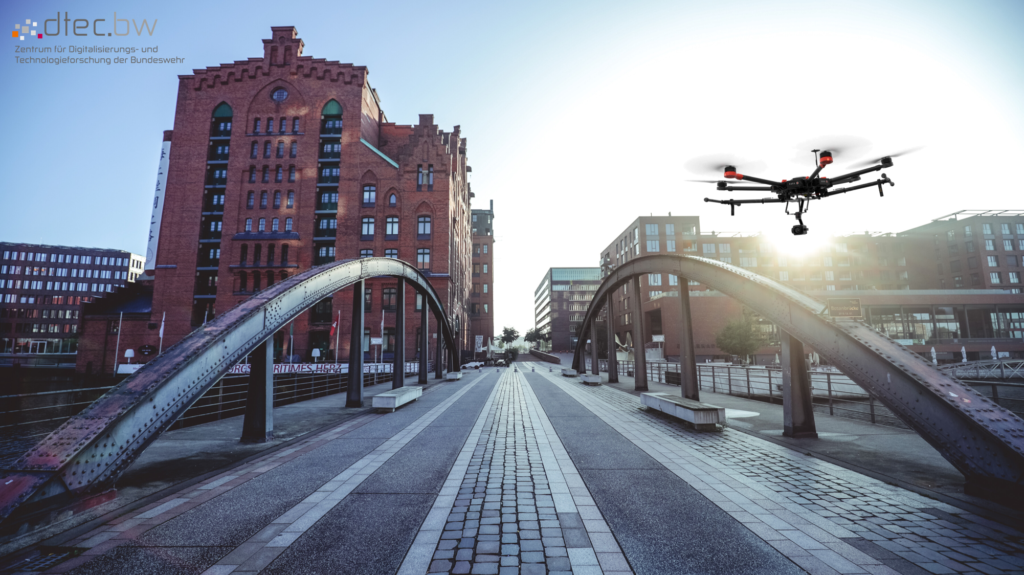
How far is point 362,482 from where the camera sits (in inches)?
227

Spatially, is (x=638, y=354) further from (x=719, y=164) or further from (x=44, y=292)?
(x=44, y=292)

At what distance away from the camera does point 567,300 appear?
388 ft

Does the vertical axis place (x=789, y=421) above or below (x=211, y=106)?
below

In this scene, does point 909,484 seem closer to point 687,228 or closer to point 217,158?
point 217,158

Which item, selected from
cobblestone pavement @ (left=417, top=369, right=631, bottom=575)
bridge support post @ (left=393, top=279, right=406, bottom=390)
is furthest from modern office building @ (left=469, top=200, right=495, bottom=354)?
cobblestone pavement @ (left=417, top=369, right=631, bottom=575)

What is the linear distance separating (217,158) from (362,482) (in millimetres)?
60120

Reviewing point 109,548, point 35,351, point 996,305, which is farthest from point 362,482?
point 35,351

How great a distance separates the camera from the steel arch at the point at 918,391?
4.84 m

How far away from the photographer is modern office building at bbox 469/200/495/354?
7969cm

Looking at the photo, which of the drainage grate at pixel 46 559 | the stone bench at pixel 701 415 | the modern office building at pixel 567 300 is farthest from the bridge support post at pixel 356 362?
the modern office building at pixel 567 300

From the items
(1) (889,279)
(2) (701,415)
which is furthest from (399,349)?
(1) (889,279)

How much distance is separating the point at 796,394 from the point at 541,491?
20.6ft

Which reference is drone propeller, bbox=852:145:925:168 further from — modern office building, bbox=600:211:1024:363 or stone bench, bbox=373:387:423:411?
modern office building, bbox=600:211:1024:363

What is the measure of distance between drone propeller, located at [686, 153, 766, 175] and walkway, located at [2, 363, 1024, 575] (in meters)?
5.16
